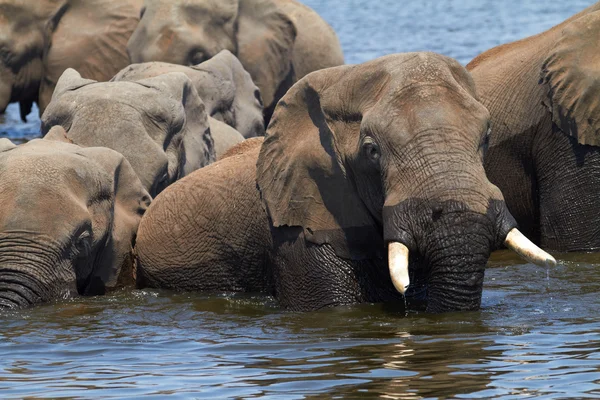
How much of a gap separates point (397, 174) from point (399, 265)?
46cm

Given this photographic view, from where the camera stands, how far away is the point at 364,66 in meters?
7.87

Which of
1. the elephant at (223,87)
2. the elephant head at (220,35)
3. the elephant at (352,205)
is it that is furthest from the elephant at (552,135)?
the elephant head at (220,35)

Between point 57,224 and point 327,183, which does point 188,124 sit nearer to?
point 57,224

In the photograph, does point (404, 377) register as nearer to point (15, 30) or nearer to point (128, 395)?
point (128, 395)

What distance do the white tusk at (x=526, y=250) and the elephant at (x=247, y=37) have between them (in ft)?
29.8

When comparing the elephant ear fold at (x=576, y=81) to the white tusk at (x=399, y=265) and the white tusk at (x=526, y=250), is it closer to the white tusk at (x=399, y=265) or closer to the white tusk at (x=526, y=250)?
the white tusk at (x=526, y=250)

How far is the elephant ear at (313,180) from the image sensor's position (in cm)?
797

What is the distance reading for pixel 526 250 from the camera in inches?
277

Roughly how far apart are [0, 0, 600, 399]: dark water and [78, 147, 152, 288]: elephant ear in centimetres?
24

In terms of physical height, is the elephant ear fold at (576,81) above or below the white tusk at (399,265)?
above

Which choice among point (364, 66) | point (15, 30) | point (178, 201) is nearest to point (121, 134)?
point (178, 201)

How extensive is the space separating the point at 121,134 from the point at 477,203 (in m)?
4.17

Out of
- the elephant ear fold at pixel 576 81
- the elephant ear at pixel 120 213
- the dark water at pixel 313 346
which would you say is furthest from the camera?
the elephant ear fold at pixel 576 81

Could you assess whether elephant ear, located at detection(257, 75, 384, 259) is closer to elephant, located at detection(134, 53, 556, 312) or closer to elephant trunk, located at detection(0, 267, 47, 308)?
elephant, located at detection(134, 53, 556, 312)
